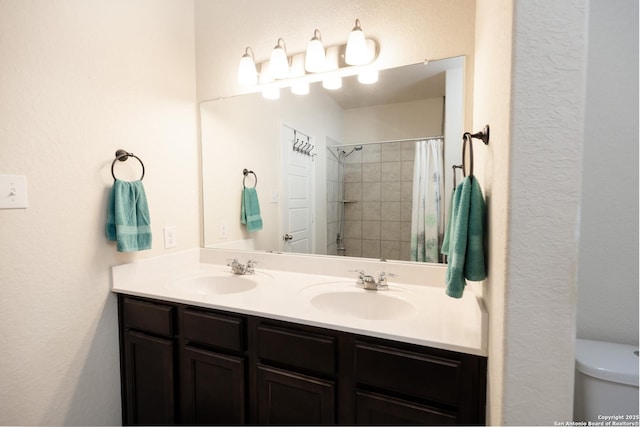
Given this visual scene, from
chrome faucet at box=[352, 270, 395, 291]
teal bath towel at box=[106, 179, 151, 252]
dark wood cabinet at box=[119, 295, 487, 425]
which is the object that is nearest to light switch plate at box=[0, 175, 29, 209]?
teal bath towel at box=[106, 179, 151, 252]

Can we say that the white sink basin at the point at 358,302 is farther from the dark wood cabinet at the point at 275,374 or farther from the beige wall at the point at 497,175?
the beige wall at the point at 497,175

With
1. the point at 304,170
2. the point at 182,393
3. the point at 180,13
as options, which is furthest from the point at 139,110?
the point at 182,393

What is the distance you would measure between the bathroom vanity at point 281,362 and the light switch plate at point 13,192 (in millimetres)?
475

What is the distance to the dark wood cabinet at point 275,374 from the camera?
33.1 inches

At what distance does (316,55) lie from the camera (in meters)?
1.42

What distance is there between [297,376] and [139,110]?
1.47m

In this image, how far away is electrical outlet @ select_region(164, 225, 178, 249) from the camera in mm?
1597

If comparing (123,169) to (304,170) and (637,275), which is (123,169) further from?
(637,275)

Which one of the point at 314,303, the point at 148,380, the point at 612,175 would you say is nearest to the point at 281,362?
the point at 314,303

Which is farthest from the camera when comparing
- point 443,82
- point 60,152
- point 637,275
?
point 443,82

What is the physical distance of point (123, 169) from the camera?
137 centimetres

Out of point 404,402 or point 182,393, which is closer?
point 404,402

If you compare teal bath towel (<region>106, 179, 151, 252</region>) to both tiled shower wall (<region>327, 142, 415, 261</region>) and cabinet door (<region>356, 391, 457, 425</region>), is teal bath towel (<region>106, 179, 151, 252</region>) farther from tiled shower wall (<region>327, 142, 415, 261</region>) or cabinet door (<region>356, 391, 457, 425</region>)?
cabinet door (<region>356, 391, 457, 425</region>)

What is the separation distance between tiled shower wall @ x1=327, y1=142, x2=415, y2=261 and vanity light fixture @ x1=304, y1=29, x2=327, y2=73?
1.47 feet
